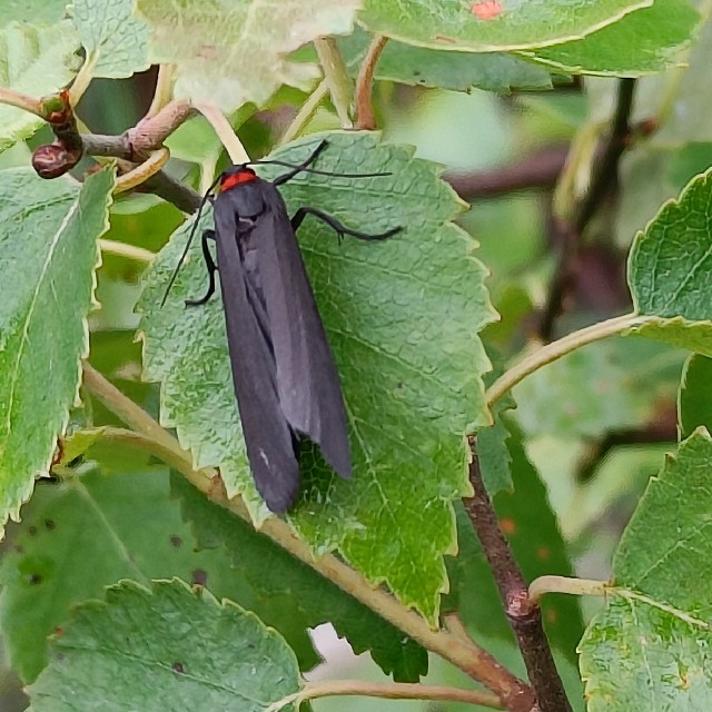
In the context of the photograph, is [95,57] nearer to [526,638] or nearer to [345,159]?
[345,159]

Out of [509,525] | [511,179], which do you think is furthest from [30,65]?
[511,179]

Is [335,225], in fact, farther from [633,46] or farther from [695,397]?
[695,397]

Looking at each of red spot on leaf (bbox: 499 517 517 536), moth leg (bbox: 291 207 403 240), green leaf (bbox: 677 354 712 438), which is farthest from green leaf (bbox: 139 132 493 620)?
red spot on leaf (bbox: 499 517 517 536)

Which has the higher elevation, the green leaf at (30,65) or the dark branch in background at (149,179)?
the green leaf at (30,65)

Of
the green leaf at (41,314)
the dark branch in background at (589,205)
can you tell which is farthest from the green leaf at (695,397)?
the dark branch in background at (589,205)

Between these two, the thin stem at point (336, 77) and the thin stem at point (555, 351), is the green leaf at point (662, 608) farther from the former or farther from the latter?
the thin stem at point (336, 77)

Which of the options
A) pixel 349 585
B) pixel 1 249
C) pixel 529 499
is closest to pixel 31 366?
pixel 1 249

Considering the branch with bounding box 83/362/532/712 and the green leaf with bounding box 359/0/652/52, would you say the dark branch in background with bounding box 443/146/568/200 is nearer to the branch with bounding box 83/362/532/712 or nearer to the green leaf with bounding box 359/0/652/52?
the branch with bounding box 83/362/532/712
